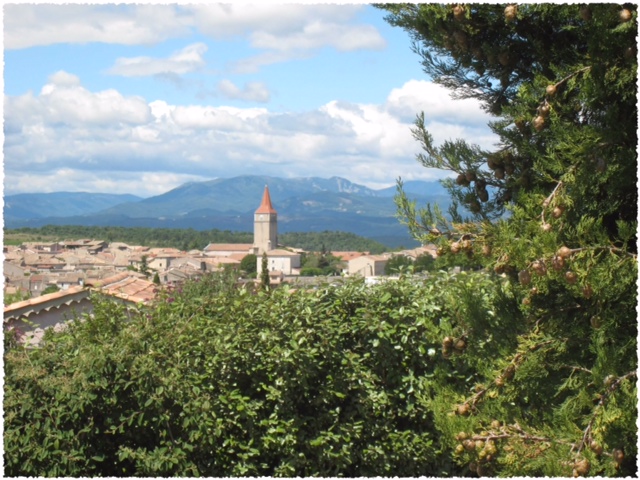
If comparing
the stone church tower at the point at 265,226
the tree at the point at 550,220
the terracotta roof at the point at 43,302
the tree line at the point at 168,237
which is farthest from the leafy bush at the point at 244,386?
the stone church tower at the point at 265,226

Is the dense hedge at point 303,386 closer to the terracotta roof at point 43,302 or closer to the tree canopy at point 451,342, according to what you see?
the tree canopy at point 451,342

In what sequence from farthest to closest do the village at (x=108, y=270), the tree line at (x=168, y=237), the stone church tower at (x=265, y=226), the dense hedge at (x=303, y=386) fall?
the stone church tower at (x=265, y=226) < the tree line at (x=168, y=237) < the village at (x=108, y=270) < the dense hedge at (x=303, y=386)

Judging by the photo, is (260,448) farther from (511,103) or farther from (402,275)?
(511,103)

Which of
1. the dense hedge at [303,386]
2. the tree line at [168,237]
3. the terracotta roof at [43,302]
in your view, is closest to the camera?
the dense hedge at [303,386]

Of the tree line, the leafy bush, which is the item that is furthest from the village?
the tree line

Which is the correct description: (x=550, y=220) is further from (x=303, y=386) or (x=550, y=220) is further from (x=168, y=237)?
(x=168, y=237)

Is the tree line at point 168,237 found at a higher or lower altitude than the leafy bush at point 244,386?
lower

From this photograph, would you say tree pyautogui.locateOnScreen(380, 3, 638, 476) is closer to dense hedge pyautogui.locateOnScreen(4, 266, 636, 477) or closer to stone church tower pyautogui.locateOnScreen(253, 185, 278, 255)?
dense hedge pyautogui.locateOnScreen(4, 266, 636, 477)
